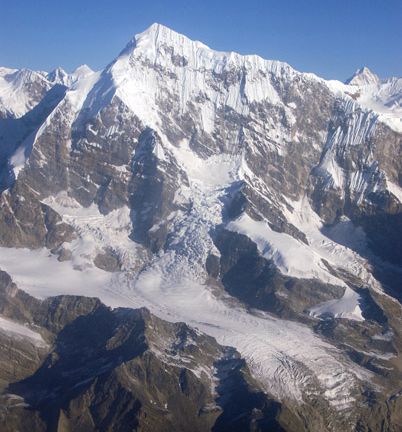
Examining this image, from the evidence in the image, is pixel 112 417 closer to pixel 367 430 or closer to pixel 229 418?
pixel 229 418

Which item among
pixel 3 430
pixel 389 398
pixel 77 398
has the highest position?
pixel 389 398

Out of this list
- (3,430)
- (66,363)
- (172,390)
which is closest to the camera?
(3,430)

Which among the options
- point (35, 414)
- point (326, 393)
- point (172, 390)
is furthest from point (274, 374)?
point (35, 414)

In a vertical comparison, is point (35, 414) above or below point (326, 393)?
below

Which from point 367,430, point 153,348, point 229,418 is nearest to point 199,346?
point 153,348

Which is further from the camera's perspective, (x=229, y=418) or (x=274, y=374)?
(x=274, y=374)

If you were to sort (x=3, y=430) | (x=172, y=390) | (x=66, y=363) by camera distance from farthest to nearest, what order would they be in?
(x=66, y=363) < (x=172, y=390) < (x=3, y=430)

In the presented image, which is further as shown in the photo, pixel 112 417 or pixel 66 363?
pixel 66 363

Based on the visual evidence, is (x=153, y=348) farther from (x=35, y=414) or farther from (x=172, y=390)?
(x=35, y=414)

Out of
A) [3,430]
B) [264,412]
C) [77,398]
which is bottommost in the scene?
[3,430]
